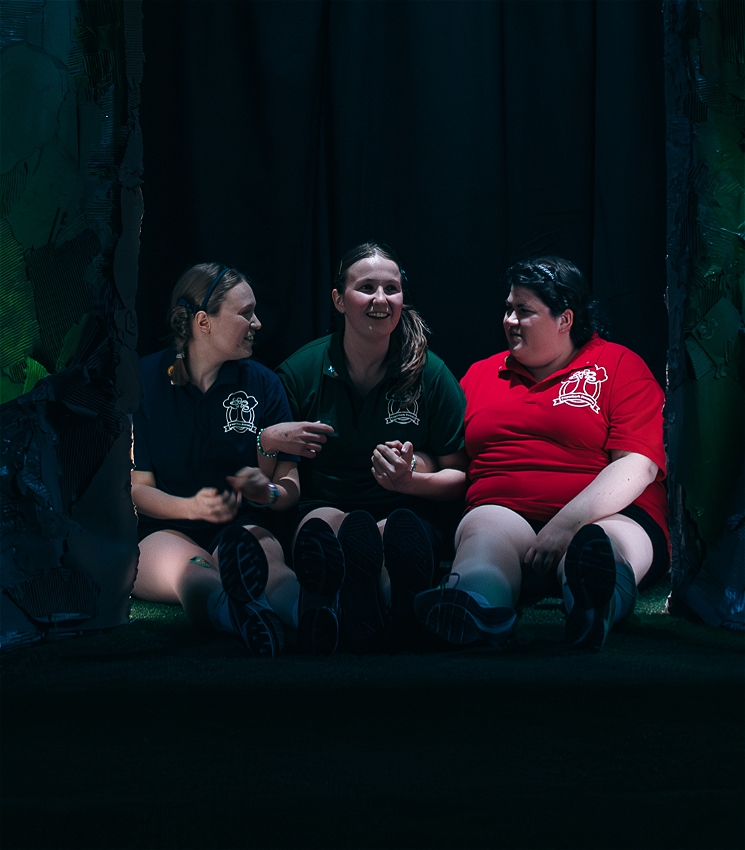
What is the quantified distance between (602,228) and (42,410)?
1.53 meters

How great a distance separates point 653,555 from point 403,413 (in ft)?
2.14

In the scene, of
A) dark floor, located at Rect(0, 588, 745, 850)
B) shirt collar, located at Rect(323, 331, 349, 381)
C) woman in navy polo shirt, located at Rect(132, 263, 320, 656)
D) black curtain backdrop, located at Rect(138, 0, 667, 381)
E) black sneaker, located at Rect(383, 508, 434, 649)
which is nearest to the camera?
dark floor, located at Rect(0, 588, 745, 850)

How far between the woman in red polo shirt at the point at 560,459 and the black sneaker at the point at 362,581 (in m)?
0.14

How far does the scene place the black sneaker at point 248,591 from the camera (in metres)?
1.48

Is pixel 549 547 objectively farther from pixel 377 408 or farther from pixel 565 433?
pixel 377 408

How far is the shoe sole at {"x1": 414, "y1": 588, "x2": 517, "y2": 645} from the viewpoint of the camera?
1.44m

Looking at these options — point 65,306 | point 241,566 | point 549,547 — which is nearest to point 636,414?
point 549,547

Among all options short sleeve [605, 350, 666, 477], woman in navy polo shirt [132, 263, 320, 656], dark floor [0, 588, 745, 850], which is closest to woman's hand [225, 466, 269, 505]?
woman in navy polo shirt [132, 263, 320, 656]

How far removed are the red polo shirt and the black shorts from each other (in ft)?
0.11

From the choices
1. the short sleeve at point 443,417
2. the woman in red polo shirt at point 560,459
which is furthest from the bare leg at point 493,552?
the short sleeve at point 443,417

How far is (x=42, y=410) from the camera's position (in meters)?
1.55

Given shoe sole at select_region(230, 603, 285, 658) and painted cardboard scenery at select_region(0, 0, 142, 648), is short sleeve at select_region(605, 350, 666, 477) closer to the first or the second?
shoe sole at select_region(230, 603, 285, 658)

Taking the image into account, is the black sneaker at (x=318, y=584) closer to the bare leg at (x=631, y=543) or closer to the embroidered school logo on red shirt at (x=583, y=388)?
the bare leg at (x=631, y=543)

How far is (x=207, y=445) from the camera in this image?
6.41 feet
